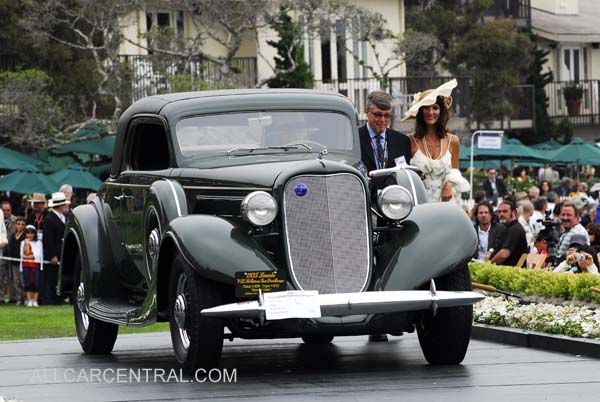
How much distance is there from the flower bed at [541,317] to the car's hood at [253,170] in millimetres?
2232

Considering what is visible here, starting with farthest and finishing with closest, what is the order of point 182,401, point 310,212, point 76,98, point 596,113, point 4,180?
point 596,113
point 76,98
point 4,180
point 310,212
point 182,401

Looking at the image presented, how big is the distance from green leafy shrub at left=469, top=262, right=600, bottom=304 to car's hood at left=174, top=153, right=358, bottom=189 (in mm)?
Result: 2716

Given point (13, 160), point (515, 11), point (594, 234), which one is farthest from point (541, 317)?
point (515, 11)

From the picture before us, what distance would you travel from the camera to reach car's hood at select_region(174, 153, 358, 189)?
10.8 m

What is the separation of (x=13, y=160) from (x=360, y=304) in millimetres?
23465

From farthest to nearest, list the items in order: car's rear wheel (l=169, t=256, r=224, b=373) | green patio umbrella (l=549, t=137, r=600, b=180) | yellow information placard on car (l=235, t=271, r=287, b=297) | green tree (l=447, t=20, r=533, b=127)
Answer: green tree (l=447, t=20, r=533, b=127) → green patio umbrella (l=549, t=137, r=600, b=180) → car's rear wheel (l=169, t=256, r=224, b=373) → yellow information placard on car (l=235, t=271, r=287, b=297)

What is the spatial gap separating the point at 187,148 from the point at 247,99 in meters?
0.67

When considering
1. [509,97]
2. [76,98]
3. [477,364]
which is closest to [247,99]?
[477,364]

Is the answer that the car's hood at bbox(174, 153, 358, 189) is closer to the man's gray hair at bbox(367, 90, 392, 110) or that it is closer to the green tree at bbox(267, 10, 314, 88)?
the man's gray hair at bbox(367, 90, 392, 110)

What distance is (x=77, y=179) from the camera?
3136cm

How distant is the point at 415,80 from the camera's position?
4909 cm

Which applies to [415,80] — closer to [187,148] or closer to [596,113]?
[596,113]

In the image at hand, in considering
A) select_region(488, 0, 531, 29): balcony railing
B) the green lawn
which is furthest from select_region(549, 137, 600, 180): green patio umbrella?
the green lawn

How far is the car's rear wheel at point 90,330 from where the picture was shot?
13164 mm
